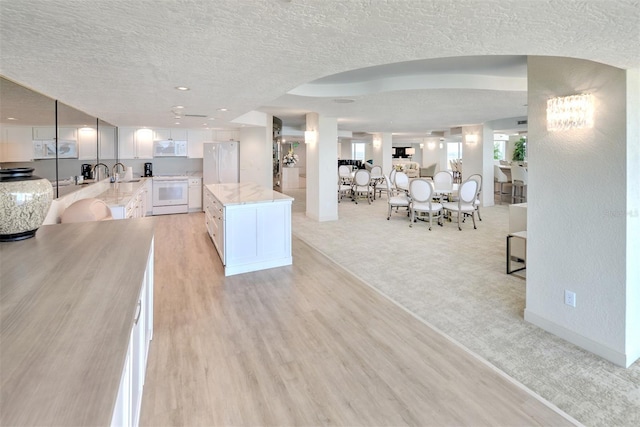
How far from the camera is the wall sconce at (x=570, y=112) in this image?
94.3 inches

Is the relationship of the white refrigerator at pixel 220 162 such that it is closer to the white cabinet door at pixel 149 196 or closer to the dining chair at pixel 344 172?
the white cabinet door at pixel 149 196

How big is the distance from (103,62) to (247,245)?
242 centimetres

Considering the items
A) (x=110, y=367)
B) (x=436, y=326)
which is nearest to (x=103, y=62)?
(x=110, y=367)

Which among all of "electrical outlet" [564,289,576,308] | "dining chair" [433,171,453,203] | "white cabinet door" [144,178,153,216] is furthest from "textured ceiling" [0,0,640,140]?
"dining chair" [433,171,453,203]

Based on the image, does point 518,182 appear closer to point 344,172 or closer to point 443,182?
point 443,182

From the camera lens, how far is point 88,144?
558 centimetres

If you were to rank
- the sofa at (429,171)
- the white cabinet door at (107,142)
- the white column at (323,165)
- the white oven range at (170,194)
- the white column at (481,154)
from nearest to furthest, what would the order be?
the white cabinet door at (107,142) → the white column at (323,165) → the white oven range at (170,194) → the white column at (481,154) → the sofa at (429,171)

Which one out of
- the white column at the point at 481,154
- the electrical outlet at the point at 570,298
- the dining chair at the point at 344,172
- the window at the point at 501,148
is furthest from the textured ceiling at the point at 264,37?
the window at the point at 501,148

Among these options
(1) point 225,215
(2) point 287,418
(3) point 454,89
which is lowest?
(2) point 287,418

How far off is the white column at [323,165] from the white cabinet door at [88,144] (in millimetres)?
4057

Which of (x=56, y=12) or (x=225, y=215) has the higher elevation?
(x=56, y=12)

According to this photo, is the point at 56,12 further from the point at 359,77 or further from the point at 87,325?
the point at 359,77

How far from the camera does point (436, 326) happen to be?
284 centimetres

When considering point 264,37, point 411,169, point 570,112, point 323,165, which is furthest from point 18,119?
point 411,169
